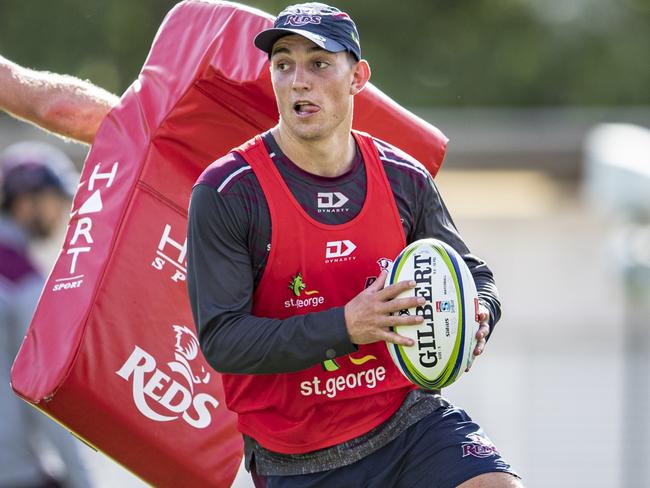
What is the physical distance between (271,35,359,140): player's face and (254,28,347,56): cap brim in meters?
0.03

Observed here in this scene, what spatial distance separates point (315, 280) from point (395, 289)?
0.42m

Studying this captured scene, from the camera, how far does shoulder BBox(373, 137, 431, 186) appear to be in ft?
16.5

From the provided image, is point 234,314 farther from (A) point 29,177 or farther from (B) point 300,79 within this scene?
(A) point 29,177

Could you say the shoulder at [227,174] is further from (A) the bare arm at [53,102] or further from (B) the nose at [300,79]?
(A) the bare arm at [53,102]

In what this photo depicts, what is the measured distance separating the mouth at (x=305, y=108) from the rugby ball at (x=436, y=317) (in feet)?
1.93

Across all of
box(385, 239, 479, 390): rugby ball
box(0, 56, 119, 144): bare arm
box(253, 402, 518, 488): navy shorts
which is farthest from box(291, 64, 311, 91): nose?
box(0, 56, 119, 144): bare arm

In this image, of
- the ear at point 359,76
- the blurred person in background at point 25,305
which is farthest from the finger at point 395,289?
the blurred person in background at point 25,305

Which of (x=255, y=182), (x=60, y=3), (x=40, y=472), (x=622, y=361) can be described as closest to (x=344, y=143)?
(x=255, y=182)

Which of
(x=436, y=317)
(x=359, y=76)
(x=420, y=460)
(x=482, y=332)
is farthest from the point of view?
(x=359, y=76)

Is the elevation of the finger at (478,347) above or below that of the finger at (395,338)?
below

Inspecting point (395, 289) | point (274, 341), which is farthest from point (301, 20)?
point (274, 341)

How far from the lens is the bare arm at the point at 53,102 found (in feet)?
19.1

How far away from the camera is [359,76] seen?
198 inches

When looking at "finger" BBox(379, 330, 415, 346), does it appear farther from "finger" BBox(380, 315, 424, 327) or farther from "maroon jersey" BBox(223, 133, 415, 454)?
"maroon jersey" BBox(223, 133, 415, 454)
